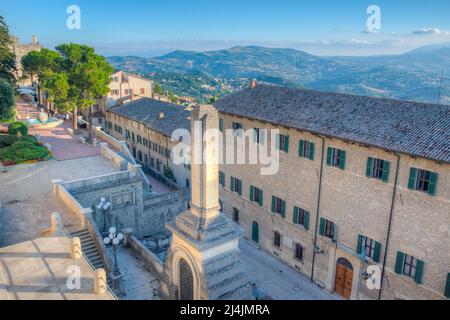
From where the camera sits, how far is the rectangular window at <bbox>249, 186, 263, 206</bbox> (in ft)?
85.4

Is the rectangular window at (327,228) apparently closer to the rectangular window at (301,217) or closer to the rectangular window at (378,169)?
the rectangular window at (301,217)

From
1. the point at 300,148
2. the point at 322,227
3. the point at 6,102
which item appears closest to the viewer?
the point at 322,227

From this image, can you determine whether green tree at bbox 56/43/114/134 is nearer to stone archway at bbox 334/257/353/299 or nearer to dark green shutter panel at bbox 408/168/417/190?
stone archway at bbox 334/257/353/299

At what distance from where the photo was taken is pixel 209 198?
616 inches

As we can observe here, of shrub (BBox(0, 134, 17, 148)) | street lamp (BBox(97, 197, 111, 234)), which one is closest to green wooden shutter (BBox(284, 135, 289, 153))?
street lamp (BBox(97, 197, 111, 234))

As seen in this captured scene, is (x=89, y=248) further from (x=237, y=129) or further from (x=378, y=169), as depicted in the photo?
(x=378, y=169)

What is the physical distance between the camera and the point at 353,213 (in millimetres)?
19875

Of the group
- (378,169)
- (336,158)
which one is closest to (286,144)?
(336,158)

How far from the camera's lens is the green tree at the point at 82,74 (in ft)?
129

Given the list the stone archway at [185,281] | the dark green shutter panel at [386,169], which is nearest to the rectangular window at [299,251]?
the dark green shutter panel at [386,169]

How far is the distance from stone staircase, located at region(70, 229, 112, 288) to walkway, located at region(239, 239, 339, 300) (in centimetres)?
931

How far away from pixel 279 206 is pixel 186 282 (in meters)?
10.0

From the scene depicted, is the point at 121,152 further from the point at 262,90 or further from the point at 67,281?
the point at 67,281
